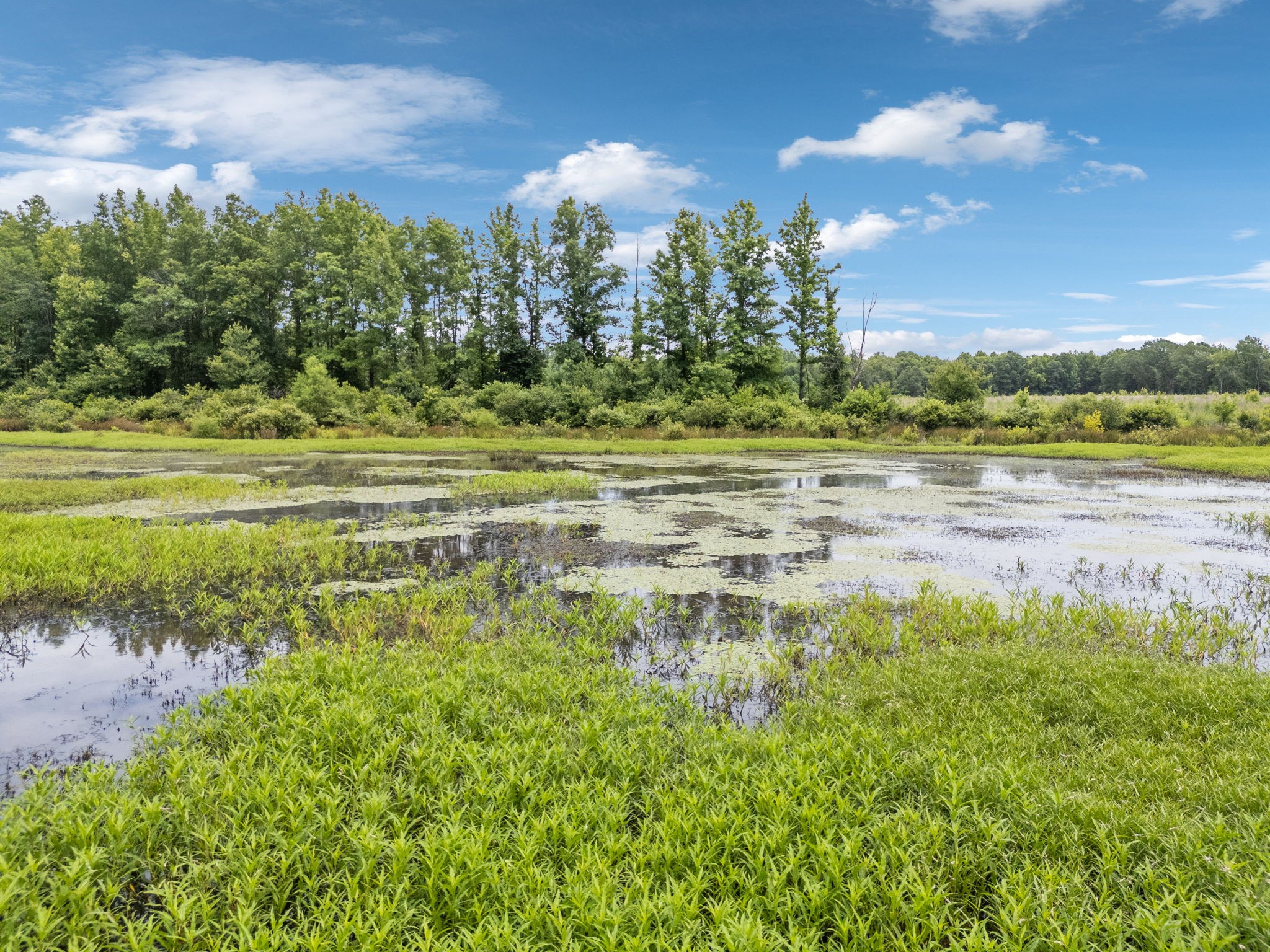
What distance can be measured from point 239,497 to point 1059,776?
17.2 metres

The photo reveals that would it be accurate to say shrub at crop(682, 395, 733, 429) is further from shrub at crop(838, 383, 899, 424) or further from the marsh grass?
the marsh grass

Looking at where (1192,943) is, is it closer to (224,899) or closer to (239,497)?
(224,899)

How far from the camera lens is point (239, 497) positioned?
1598cm

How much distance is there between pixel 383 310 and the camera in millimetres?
46938

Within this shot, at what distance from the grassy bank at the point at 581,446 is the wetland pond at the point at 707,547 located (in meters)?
7.11

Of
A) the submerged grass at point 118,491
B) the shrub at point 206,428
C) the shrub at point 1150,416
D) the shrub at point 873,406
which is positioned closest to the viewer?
the submerged grass at point 118,491

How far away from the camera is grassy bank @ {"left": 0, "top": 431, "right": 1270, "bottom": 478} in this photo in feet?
95.0

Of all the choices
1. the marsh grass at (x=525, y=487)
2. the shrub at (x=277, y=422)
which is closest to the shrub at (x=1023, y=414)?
the marsh grass at (x=525, y=487)

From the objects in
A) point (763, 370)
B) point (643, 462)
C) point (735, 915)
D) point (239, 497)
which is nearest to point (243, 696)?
point (735, 915)

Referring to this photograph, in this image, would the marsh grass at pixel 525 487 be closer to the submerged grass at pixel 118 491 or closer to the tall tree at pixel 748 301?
the submerged grass at pixel 118 491

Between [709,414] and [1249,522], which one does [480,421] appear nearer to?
[709,414]

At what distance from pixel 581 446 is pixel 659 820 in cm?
2854

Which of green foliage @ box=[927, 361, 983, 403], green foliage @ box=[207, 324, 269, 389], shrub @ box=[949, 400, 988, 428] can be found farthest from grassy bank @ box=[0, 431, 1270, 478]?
green foliage @ box=[207, 324, 269, 389]

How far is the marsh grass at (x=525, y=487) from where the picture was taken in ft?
56.3
